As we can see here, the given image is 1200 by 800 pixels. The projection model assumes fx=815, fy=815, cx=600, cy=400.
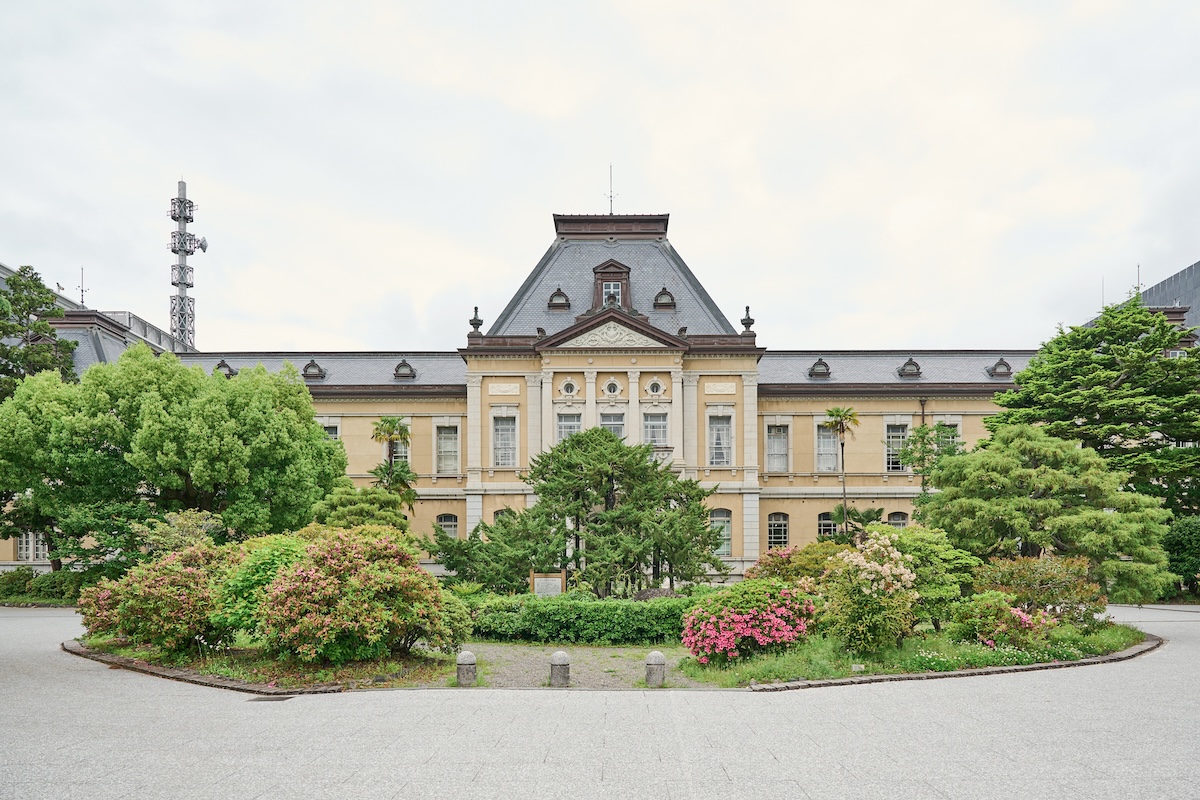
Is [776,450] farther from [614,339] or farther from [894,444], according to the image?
[614,339]

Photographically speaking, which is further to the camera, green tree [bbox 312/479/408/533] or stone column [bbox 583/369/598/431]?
stone column [bbox 583/369/598/431]

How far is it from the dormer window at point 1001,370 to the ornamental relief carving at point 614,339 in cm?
1637

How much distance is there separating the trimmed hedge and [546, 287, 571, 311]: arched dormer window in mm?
18938

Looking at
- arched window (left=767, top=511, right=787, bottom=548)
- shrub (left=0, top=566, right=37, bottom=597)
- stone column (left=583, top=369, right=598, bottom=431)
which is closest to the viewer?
shrub (left=0, top=566, right=37, bottom=597)

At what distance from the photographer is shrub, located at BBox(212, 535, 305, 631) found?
43.4 ft

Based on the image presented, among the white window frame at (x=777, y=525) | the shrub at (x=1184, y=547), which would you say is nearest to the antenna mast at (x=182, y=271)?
the white window frame at (x=777, y=525)

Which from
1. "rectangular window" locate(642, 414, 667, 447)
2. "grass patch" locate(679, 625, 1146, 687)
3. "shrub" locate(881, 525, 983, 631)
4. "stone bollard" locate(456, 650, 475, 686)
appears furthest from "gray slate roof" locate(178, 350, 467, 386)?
"grass patch" locate(679, 625, 1146, 687)

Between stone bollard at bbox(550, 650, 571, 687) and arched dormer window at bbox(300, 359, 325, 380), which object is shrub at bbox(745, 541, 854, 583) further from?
arched dormer window at bbox(300, 359, 325, 380)

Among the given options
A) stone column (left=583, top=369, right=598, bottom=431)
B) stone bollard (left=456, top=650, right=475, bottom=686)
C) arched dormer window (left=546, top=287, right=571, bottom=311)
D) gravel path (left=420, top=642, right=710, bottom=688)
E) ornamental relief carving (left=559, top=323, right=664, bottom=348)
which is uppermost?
arched dormer window (left=546, top=287, right=571, bottom=311)

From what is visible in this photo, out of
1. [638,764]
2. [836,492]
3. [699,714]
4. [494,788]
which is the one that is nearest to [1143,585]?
[699,714]

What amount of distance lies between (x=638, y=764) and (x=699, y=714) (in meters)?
2.58

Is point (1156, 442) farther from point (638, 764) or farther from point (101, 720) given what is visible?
point (101, 720)

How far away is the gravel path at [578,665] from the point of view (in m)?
13.0

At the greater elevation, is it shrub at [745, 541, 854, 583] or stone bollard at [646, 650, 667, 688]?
shrub at [745, 541, 854, 583]
